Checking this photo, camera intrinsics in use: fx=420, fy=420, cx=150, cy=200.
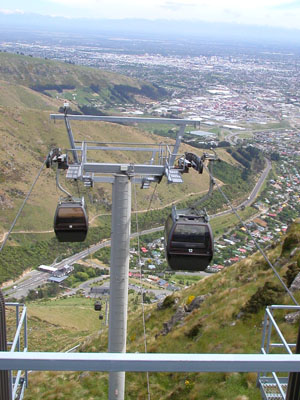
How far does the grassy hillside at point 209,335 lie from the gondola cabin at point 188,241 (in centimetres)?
249

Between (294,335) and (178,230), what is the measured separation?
3.65 metres

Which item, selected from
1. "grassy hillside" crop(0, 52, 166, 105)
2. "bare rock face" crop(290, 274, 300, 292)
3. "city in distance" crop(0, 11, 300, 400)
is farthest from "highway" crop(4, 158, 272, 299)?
"grassy hillside" crop(0, 52, 166, 105)

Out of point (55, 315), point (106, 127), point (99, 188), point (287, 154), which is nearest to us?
point (55, 315)

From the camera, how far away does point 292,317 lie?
856 cm

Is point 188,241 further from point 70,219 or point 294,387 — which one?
point 294,387

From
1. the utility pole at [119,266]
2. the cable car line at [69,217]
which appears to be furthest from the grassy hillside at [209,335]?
the cable car line at [69,217]

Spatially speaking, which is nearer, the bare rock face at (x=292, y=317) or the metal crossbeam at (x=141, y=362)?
the metal crossbeam at (x=141, y=362)

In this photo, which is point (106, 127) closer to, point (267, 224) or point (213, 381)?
point (267, 224)

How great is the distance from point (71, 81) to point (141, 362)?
517ft

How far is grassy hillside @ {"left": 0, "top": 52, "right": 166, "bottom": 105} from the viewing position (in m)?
144

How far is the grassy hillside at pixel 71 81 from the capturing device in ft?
471

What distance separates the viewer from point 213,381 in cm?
769

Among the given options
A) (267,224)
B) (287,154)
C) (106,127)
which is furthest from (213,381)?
(287,154)

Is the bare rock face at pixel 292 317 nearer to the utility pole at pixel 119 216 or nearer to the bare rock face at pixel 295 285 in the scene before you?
the bare rock face at pixel 295 285
